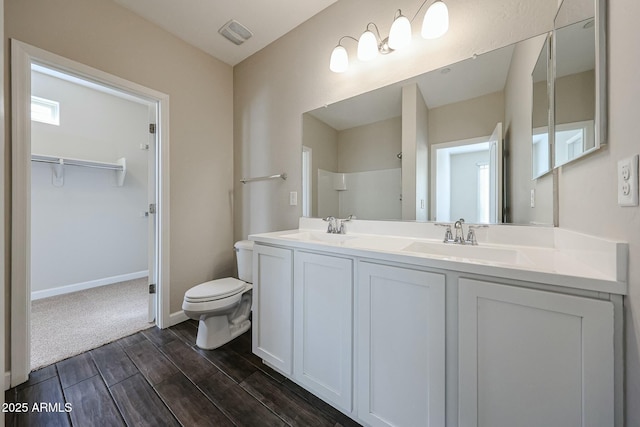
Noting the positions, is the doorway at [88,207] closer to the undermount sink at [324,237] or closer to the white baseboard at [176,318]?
the white baseboard at [176,318]

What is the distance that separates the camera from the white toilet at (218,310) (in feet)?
5.42

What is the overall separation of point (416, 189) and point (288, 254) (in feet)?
2.91

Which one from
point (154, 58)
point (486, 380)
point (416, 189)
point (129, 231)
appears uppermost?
point (154, 58)

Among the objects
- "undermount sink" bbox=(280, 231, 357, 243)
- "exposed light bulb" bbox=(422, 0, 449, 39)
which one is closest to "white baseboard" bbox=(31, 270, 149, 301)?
"undermount sink" bbox=(280, 231, 357, 243)

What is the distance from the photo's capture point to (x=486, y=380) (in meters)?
0.77

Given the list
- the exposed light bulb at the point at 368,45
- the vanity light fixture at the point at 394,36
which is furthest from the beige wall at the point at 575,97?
the exposed light bulb at the point at 368,45

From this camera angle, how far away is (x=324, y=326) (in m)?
1.18

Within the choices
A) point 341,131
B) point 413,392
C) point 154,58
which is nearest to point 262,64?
point 154,58

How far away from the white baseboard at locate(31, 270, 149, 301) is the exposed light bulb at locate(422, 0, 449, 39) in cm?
428

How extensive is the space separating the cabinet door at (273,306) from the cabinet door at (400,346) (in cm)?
46

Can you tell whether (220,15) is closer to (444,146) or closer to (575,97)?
(444,146)

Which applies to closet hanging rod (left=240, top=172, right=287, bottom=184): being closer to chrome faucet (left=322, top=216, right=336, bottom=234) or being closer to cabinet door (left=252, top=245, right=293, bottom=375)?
chrome faucet (left=322, top=216, right=336, bottom=234)

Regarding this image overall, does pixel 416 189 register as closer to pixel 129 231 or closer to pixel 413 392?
pixel 413 392

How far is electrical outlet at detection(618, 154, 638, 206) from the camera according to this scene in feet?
1.79
